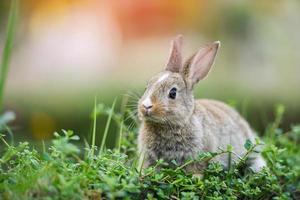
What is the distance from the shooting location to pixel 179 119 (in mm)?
5078

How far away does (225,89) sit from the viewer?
33.3 ft

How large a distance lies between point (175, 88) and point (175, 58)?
15.2 inches

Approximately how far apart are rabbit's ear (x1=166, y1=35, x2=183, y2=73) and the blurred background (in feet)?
7.72

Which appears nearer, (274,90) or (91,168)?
(91,168)

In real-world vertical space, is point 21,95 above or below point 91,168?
below

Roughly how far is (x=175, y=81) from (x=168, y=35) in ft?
37.5

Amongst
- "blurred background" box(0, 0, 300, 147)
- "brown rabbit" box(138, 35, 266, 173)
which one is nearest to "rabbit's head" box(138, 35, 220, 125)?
"brown rabbit" box(138, 35, 266, 173)

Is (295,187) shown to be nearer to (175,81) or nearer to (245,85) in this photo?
(175,81)

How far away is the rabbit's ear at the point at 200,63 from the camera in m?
5.32

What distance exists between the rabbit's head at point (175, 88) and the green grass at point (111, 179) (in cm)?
32

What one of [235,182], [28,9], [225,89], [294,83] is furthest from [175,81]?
[28,9]

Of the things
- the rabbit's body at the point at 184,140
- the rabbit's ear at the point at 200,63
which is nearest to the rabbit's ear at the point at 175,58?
the rabbit's ear at the point at 200,63

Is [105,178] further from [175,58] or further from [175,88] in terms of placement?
[175,58]

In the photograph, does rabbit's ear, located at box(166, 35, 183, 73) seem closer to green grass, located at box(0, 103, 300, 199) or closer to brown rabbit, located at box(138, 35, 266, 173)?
brown rabbit, located at box(138, 35, 266, 173)
